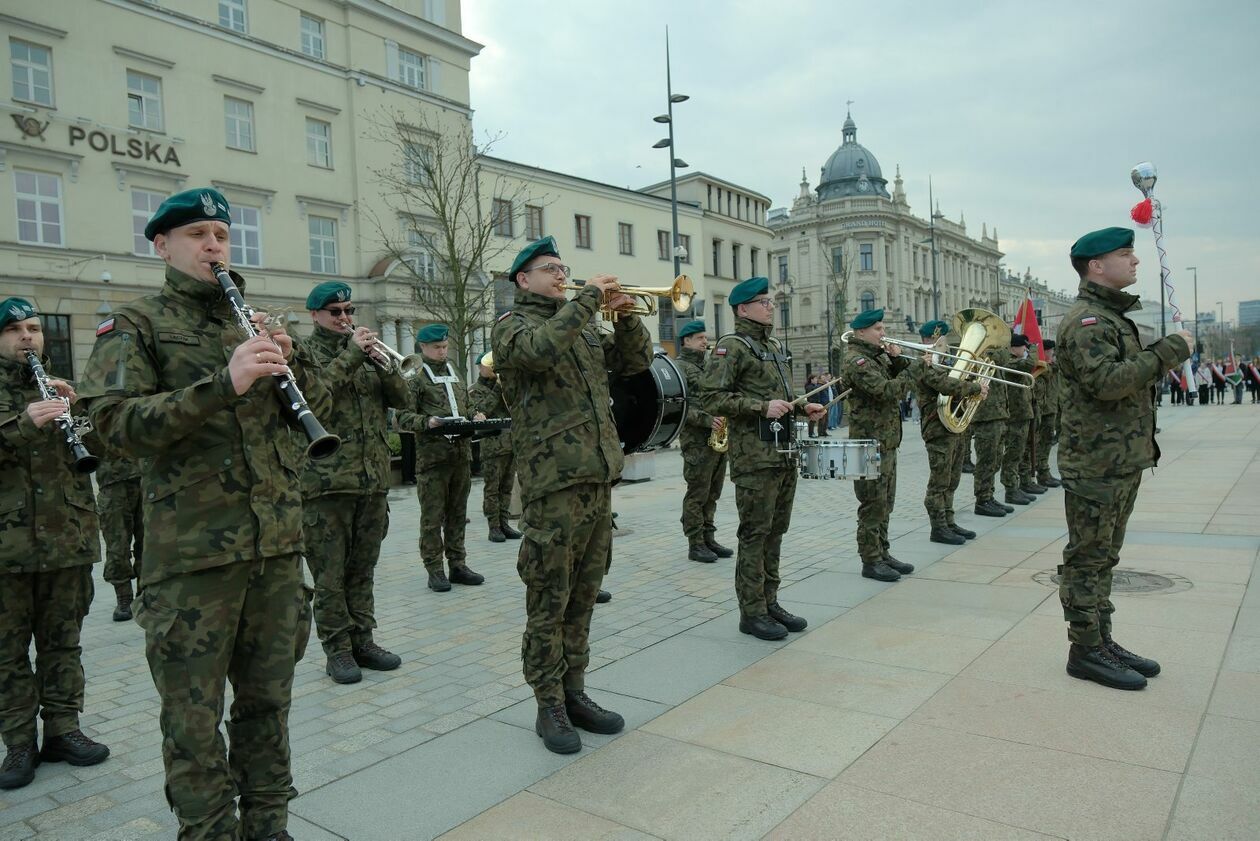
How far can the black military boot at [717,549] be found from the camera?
8867mm

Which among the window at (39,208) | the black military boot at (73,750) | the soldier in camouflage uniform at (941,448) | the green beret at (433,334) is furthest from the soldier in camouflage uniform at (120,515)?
the window at (39,208)

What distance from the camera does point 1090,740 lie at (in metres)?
3.98

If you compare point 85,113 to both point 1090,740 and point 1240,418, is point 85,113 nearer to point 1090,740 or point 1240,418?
point 1090,740

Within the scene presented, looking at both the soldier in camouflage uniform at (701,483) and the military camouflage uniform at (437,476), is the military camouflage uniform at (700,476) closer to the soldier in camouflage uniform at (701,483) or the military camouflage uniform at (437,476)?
the soldier in camouflage uniform at (701,483)

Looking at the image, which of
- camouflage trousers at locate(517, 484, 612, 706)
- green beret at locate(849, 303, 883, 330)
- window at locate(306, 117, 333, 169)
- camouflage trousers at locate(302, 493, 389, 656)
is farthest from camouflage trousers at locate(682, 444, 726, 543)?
window at locate(306, 117, 333, 169)

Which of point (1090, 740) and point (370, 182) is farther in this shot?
point (370, 182)

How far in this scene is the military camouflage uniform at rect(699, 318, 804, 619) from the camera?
231 inches

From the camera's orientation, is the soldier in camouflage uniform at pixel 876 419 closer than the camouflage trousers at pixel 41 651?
No

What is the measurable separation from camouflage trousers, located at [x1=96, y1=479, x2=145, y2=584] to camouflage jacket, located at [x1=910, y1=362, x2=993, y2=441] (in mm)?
7137

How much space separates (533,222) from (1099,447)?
3432cm

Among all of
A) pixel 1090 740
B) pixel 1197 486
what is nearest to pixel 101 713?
pixel 1090 740

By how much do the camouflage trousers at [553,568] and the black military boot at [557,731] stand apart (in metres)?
0.04

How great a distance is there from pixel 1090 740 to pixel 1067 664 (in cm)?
103

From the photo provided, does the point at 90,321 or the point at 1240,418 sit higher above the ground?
the point at 90,321
